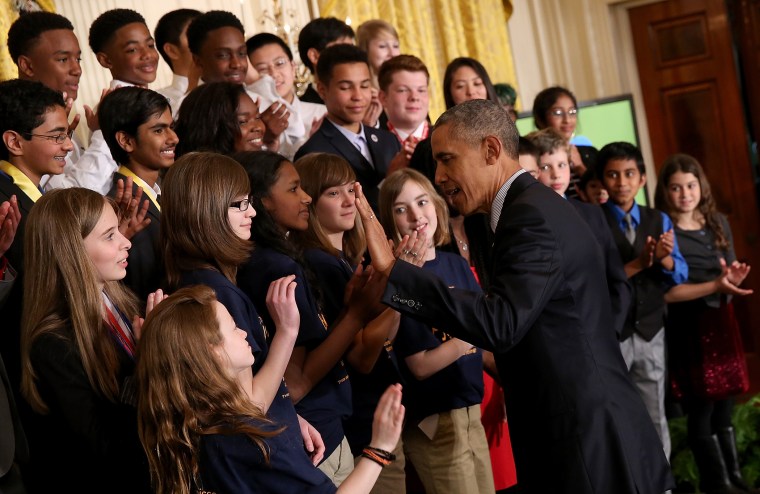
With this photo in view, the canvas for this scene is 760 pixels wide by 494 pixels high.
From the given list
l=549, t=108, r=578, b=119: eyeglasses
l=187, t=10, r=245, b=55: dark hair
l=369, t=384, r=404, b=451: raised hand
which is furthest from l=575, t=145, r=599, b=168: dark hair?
l=369, t=384, r=404, b=451: raised hand

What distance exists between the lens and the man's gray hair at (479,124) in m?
2.74

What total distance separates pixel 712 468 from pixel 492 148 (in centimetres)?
303

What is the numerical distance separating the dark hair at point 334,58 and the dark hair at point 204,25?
39 centimetres

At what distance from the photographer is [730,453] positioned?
5168mm

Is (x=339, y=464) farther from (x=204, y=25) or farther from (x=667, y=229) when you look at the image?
(x=667, y=229)

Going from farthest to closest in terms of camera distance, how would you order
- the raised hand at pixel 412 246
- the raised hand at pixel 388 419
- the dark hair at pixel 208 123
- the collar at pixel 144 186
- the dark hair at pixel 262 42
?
the dark hair at pixel 262 42 < the dark hair at pixel 208 123 < the collar at pixel 144 186 < the raised hand at pixel 412 246 < the raised hand at pixel 388 419

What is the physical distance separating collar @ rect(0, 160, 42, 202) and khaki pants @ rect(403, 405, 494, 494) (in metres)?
1.45

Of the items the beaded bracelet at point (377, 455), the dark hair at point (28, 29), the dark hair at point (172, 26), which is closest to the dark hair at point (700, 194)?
the dark hair at point (172, 26)

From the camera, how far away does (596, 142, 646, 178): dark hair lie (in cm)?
495

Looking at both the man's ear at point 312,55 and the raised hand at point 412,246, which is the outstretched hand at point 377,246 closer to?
the raised hand at point 412,246

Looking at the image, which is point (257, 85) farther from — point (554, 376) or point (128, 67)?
point (554, 376)

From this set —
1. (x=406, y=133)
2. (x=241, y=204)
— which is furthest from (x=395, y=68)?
(x=241, y=204)

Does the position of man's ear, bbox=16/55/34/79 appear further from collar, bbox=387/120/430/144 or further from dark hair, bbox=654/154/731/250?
dark hair, bbox=654/154/731/250

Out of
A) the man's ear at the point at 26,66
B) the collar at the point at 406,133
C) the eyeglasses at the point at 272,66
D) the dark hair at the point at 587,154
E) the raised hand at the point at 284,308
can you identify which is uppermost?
the man's ear at the point at 26,66
